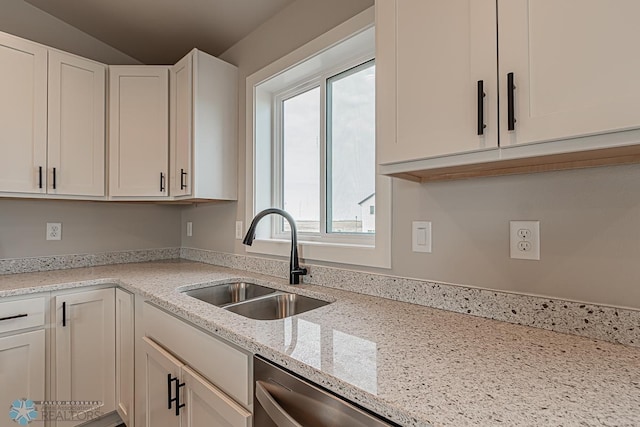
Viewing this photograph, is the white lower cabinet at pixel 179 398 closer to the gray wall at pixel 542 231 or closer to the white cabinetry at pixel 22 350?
the white cabinetry at pixel 22 350

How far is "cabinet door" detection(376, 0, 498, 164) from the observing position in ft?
2.73

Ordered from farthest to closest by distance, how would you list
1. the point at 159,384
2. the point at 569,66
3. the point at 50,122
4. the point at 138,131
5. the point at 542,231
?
the point at 138,131
the point at 50,122
the point at 159,384
the point at 542,231
the point at 569,66

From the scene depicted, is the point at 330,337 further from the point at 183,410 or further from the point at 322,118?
the point at 322,118

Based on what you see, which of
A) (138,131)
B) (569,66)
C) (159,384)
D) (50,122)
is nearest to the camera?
(569,66)

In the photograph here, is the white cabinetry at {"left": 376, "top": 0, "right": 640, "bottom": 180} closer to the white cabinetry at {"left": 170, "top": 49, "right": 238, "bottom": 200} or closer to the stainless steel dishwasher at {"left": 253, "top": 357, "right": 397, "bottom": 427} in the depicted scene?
the stainless steel dishwasher at {"left": 253, "top": 357, "right": 397, "bottom": 427}

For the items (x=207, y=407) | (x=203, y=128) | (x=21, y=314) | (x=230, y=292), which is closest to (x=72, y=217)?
(x=21, y=314)

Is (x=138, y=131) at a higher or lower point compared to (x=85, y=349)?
higher

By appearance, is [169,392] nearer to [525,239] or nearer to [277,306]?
[277,306]

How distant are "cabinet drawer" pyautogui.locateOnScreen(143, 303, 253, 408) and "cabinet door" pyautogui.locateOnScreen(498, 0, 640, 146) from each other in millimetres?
938

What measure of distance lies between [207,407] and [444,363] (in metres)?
0.79

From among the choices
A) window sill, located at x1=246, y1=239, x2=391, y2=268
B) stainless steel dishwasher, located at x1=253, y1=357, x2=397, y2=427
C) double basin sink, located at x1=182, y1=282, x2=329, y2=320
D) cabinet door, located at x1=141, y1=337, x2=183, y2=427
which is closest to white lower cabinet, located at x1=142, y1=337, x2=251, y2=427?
cabinet door, located at x1=141, y1=337, x2=183, y2=427

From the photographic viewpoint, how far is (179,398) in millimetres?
1216

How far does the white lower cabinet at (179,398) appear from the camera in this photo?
100cm

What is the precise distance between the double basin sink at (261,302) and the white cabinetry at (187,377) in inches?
8.0
